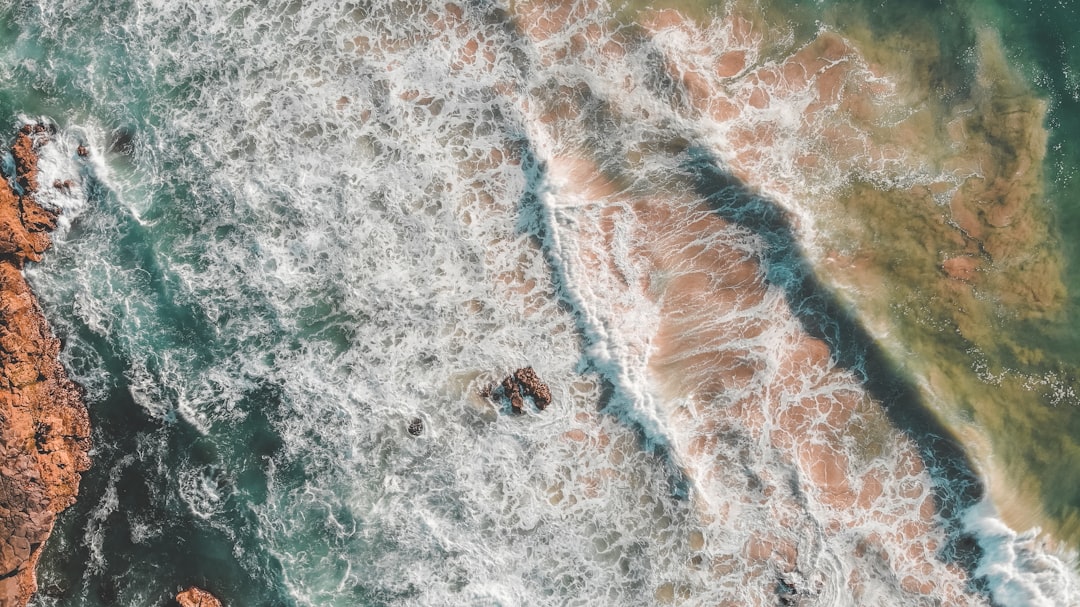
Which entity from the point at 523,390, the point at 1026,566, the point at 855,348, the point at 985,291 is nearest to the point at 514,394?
the point at 523,390

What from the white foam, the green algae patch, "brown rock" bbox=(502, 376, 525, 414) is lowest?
the white foam

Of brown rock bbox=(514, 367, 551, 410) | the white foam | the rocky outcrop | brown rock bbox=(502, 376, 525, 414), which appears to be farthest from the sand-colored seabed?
the rocky outcrop

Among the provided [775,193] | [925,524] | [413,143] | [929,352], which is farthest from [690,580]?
[413,143]

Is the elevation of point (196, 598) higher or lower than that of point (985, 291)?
lower

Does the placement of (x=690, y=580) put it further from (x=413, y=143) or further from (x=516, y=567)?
(x=413, y=143)

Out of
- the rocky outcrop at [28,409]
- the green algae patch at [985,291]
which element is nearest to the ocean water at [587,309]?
the green algae patch at [985,291]

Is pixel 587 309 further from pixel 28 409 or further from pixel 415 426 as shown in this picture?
pixel 28 409

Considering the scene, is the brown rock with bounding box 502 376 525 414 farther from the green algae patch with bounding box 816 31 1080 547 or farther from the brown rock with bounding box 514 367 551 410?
the green algae patch with bounding box 816 31 1080 547
